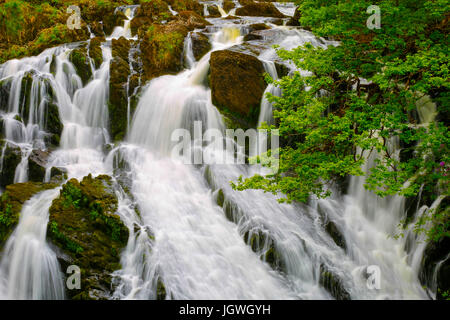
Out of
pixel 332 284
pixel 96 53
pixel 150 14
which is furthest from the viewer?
pixel 150 14

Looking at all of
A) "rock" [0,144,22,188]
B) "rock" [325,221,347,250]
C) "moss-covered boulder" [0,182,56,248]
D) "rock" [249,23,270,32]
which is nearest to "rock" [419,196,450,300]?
"rock" [325,221,347,250]

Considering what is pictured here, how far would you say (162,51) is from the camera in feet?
43.2

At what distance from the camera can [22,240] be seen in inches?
276

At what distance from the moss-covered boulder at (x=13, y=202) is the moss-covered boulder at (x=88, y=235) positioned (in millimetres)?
849

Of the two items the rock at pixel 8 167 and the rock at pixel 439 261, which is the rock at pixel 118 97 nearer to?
the rock at pixel 8 167

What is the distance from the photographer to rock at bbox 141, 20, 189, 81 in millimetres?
12945

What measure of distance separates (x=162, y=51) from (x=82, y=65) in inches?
121

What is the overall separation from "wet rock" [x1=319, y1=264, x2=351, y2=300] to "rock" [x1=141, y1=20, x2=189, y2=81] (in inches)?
362

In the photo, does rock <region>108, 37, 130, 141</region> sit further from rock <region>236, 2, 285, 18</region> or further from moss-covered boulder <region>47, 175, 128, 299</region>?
rock <region>236, 2, 285, 18</region>

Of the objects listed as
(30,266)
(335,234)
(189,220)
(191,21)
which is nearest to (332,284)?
(335,234)

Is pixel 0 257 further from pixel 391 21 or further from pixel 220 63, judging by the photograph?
pixel 391 21

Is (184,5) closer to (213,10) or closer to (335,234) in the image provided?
(213,10)
